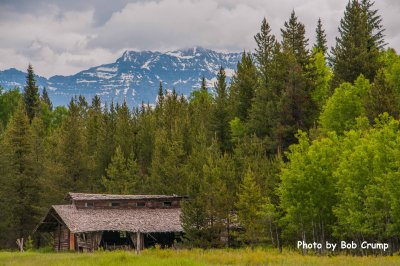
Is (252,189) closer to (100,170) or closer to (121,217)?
(121,217)

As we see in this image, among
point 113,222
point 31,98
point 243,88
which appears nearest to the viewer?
point 113,222

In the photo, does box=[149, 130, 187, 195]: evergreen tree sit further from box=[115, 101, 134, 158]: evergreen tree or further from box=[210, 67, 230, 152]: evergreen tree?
box=[115, 101, 134, 158]: evergreen tree

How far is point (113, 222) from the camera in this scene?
171ft

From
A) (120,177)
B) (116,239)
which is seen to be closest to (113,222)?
(116,239)

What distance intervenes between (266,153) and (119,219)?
61.4ft

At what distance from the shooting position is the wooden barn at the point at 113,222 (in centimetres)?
5131

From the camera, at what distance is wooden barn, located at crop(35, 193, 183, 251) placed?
2020 inches

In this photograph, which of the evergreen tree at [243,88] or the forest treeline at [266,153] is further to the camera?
the evergreen tree at [243,88]

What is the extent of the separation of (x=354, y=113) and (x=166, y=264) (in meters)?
30.4

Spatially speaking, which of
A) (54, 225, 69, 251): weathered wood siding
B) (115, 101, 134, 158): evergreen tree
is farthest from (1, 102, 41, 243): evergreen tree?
(115, 101, 134, 158): evergreen tree

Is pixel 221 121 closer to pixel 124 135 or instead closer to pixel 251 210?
pixel 124 135

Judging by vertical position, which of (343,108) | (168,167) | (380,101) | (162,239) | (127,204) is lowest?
(162,239)

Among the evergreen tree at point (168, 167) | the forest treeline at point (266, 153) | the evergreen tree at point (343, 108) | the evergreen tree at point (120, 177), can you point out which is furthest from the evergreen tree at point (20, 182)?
the evergreen tree at point (343, 108)

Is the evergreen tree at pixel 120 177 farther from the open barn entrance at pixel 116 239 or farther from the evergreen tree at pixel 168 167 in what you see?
the open barn entrance at pixel 116 239
